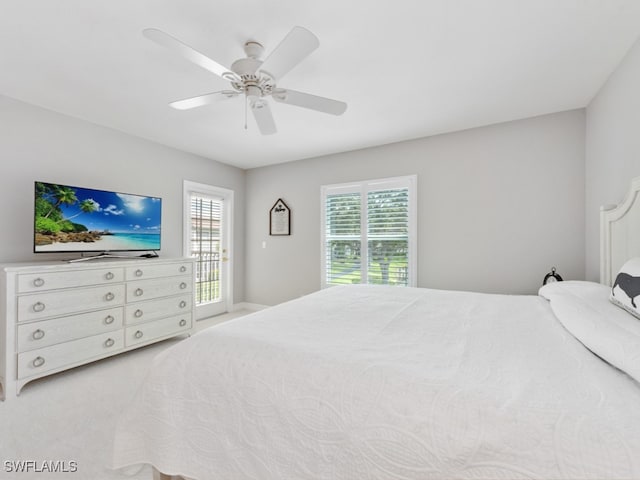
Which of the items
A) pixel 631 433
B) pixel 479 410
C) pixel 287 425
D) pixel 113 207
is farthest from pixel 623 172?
pixel 113 207

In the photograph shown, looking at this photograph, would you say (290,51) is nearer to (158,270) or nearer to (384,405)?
(384,405)

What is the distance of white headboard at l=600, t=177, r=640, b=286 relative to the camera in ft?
6.06

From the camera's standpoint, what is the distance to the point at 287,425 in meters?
0.99

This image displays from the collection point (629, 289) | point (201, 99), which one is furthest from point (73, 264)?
point (629, 289)

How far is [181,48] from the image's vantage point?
1532 mm

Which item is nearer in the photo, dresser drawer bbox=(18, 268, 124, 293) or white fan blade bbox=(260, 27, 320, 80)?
white fan blade bbox=(260, 27, 320, 80)

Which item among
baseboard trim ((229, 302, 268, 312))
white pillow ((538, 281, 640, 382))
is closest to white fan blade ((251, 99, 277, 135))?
white pillow ((538, 281, 640, 382))

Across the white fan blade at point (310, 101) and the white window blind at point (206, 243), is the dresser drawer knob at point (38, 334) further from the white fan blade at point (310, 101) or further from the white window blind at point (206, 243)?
the white fan blade at point (310, 101)

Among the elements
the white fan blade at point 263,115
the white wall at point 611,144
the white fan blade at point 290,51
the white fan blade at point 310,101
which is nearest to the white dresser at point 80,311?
the white fan blade at point 263,115

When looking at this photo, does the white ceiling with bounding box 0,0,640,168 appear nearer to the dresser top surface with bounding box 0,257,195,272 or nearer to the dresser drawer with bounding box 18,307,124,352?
the dresser top surface with bounding box 0,257,195,272

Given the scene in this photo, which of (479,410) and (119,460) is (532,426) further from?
(119,460)

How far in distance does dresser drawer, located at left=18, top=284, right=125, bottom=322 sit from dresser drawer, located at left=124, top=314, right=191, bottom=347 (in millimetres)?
343

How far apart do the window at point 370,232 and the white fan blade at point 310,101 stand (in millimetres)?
1942

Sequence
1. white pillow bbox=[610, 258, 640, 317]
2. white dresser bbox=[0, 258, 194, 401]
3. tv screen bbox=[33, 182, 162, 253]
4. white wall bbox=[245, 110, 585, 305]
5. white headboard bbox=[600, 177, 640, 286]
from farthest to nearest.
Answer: white wall bbox=[245, 110, 585, 305], tv screen bbox=[33, 182, 162, 253], white dresser bbox=[0, 258, 194, 401], white headboard bbox=[600, 177, 640, 286], white pillow bbox=[610, 258, 640, 317]
